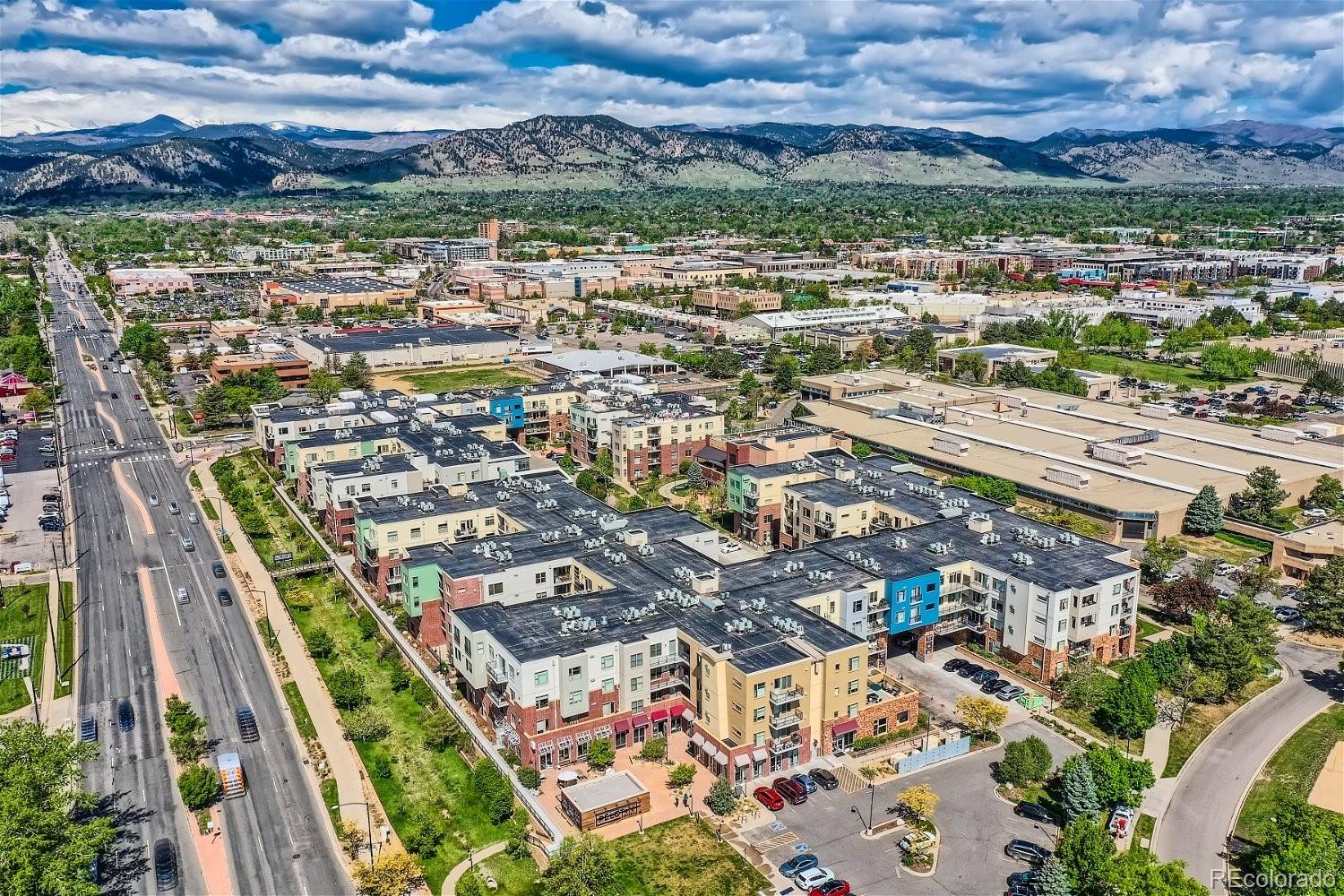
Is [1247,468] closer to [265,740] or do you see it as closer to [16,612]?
[265,740]

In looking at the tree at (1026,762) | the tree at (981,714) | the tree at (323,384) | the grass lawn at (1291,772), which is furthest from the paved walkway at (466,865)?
the tree at (323,384)

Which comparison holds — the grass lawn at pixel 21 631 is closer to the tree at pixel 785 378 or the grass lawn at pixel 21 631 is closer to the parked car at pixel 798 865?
the parked car at pixel 798 865

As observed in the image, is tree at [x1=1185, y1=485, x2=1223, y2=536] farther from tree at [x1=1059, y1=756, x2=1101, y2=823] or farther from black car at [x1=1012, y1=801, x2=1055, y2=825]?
tree at [x1=1059, y1=756, x2=1101, y2=823]

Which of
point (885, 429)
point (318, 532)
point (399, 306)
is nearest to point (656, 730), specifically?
point (318, 532)

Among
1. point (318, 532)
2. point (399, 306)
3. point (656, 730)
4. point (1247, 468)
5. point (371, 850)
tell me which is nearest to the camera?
point (371, 850)

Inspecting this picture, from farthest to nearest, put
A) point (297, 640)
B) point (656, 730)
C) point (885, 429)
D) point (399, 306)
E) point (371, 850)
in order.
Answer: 1. point (399, 306)
2. point (885, 429)
3. point (297, 640)
4. point (656, 730)
5. point (371, 850)

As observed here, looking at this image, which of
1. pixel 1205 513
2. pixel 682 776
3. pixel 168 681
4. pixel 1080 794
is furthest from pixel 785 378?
pixel 1080 794

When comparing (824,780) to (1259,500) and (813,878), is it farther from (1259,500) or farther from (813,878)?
(1259,500)
